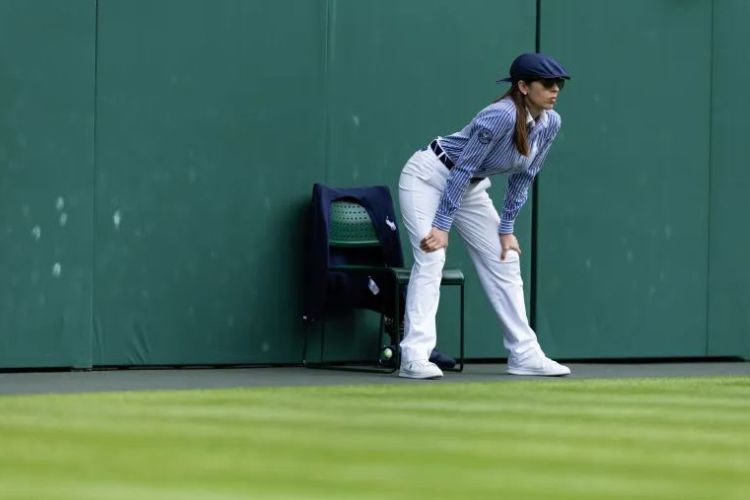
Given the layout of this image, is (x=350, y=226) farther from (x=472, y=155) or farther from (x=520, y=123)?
(x=520, y=123)

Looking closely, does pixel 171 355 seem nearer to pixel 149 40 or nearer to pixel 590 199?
pixel 149 40

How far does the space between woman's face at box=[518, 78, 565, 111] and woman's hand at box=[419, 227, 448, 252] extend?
0.93 meters

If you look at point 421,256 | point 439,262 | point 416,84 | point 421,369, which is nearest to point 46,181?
point 421,256

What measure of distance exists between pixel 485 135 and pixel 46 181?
8.44 ft

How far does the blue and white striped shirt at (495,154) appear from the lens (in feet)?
31.1

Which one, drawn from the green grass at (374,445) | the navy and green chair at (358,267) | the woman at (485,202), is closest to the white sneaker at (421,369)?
the woman at (485,202)

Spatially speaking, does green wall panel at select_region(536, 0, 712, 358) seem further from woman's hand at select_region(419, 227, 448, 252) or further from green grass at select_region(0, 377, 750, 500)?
green grass at select_region(0, 377, 750, 500)

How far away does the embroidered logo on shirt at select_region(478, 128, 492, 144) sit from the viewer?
9.46 meters

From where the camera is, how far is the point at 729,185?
11984mm

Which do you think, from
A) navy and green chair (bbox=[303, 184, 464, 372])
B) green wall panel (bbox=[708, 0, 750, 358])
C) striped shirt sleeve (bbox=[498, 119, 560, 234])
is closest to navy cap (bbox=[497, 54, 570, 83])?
striped shirt sleeve (bbox=[498, 119, 560, 234])

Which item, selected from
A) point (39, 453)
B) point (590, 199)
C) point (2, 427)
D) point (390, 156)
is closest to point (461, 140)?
point (390, 156)

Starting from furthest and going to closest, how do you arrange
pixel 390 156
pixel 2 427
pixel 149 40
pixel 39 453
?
pixel 390 156 → pixel 149 40 → pixel 2 427 → pixel 39 453

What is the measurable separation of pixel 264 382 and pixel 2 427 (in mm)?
3026

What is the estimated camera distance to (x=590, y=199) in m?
11.5
